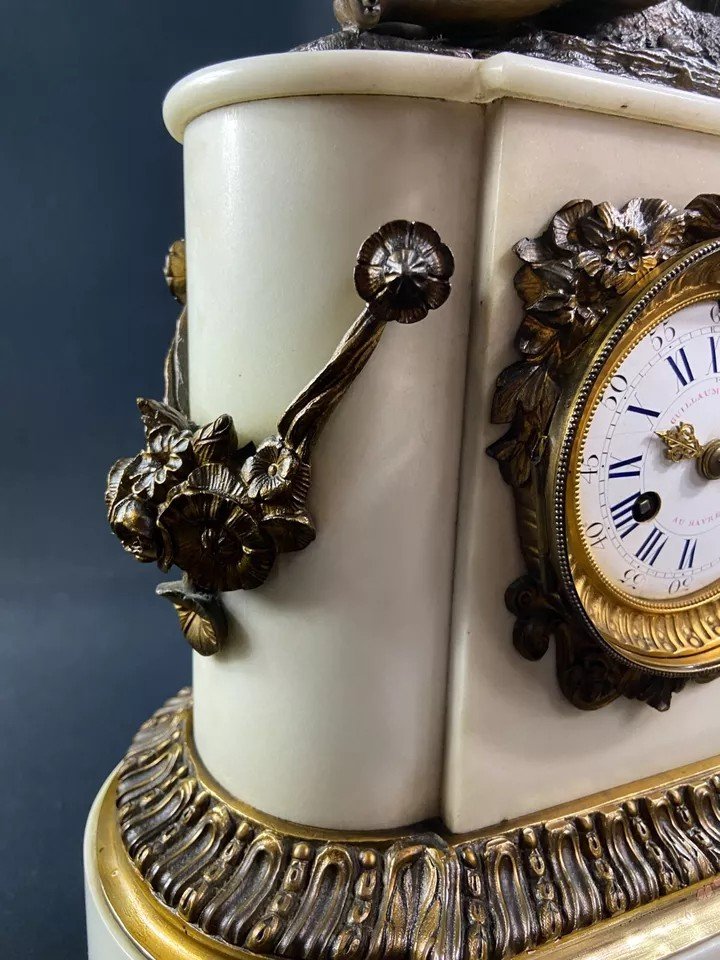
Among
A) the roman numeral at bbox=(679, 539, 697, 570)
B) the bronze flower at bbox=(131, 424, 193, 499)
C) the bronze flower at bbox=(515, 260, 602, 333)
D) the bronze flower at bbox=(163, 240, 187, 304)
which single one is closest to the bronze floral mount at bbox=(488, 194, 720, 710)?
the bronze flower at bbox=(515, 260, 602, 333)

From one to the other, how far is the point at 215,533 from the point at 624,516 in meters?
0.34

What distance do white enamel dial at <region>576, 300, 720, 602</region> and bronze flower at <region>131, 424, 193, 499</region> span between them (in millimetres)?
316

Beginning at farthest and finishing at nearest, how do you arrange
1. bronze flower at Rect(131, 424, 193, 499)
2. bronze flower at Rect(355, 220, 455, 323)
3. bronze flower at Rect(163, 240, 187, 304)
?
bronze flower at Rect(163, 240, 187, 304) → bronze flower at Rect(131, 424, 193, 499) → bronze flower at Rect(355, 220, 455, 323)

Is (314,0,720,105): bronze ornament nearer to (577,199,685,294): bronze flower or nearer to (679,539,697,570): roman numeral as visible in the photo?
(577,199,685,294): bronze flower

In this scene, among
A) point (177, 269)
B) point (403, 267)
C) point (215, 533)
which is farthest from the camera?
point (177, 269)

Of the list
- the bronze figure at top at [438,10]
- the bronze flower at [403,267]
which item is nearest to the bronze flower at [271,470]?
the bronze flower at [403,267]

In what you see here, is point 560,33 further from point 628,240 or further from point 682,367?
point 682,367

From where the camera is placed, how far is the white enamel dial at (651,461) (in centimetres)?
62

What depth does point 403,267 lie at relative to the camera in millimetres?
503

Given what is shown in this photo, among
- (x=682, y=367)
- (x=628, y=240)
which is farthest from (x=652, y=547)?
(x=628, y=240)

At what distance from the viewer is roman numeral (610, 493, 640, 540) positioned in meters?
0.65

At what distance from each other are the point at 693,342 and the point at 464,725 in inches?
15.0

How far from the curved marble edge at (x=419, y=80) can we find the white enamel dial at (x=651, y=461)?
0.61ft

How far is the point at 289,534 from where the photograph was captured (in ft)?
1.93
